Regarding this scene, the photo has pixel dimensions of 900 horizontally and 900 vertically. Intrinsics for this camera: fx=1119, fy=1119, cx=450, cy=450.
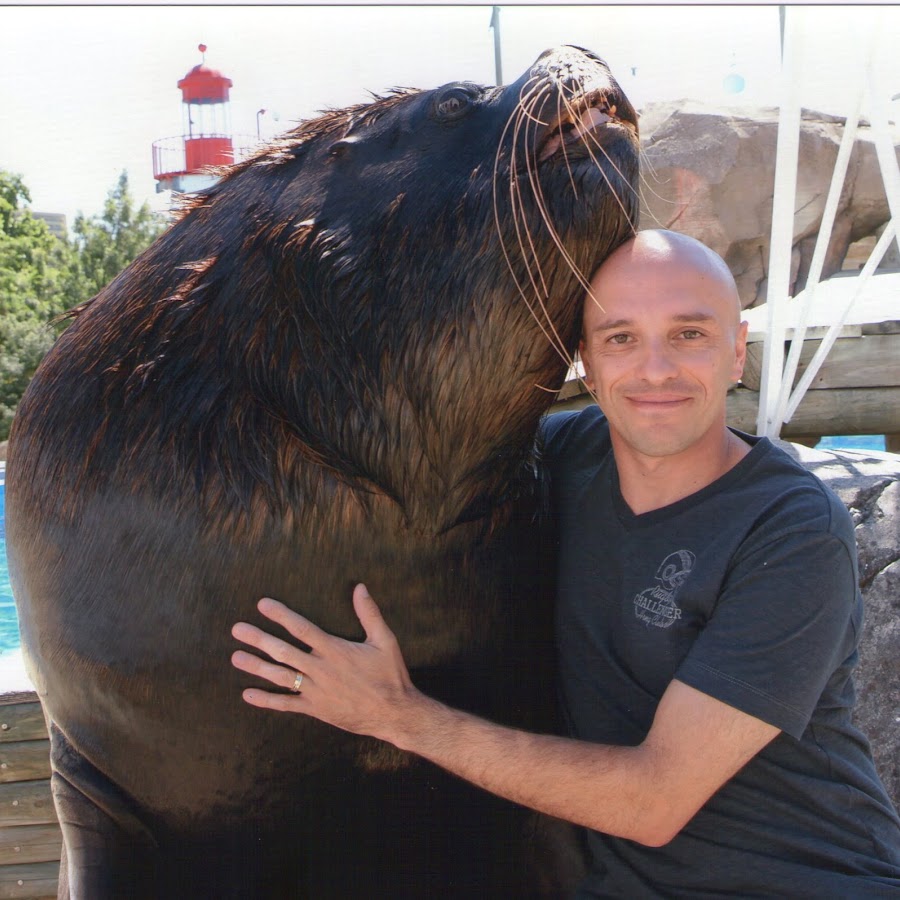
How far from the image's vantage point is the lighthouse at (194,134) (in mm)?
21734

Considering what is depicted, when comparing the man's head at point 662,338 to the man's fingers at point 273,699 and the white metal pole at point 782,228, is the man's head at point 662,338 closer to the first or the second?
the man's fingers at point 273,699

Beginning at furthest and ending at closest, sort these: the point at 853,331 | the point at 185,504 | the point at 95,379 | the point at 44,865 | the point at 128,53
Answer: the point at 853,331 → the point at 128,53 → the point at 44,865 → the point at 95,379 → the point at 185,504

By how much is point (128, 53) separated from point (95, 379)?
15.0 ft

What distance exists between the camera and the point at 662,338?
1757 mm

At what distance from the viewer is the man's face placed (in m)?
1.70

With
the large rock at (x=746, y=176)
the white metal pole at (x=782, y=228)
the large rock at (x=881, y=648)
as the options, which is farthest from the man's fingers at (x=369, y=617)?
the large rock at (x=746, y=176)

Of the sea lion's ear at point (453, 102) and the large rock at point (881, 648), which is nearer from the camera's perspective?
the sea lion's ear at point (453, 102)

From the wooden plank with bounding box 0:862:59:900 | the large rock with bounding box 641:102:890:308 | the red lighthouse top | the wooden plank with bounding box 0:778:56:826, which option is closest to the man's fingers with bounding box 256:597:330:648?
the wooden plank with bounding box 0:778:56:826

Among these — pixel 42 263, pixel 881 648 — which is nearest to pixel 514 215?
pixel 881 648

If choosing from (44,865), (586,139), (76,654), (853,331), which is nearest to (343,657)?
(76,654)

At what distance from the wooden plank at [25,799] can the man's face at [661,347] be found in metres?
2.51

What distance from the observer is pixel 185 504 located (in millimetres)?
1672

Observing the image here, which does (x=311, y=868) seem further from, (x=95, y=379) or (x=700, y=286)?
(x=700, y=286)

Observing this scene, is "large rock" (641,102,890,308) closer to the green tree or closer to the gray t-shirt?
the green tree
